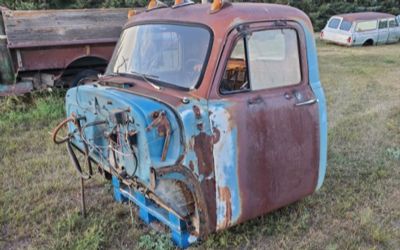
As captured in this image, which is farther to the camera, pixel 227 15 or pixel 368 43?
pixel 368 43

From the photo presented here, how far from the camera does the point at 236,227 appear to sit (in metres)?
3.43

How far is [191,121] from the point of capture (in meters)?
2.64

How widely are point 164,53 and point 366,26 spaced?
16.9 meters

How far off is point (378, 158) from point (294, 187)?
2.15m

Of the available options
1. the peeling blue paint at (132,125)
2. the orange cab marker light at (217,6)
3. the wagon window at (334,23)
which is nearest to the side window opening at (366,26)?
the wagon window at (334,23)

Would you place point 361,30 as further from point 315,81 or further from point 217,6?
point 217,6

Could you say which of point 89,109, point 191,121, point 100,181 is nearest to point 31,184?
point 100,181

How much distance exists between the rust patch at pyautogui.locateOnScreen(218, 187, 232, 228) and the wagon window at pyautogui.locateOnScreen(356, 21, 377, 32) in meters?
16.8

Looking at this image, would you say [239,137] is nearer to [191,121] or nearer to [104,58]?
[191,121]

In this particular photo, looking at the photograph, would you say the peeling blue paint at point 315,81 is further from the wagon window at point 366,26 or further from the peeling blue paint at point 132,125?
the wagon window at point 366,26

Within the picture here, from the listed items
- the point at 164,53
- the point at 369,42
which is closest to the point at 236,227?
the point at 164,53

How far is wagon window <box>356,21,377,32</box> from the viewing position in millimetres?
17531

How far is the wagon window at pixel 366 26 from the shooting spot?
57.5 ft

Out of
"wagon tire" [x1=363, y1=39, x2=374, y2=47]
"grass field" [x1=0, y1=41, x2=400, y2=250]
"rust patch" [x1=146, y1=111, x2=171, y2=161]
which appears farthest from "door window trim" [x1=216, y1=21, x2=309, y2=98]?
"wagon tire" [x1=363, y1=39, x2=374, y2=47]
